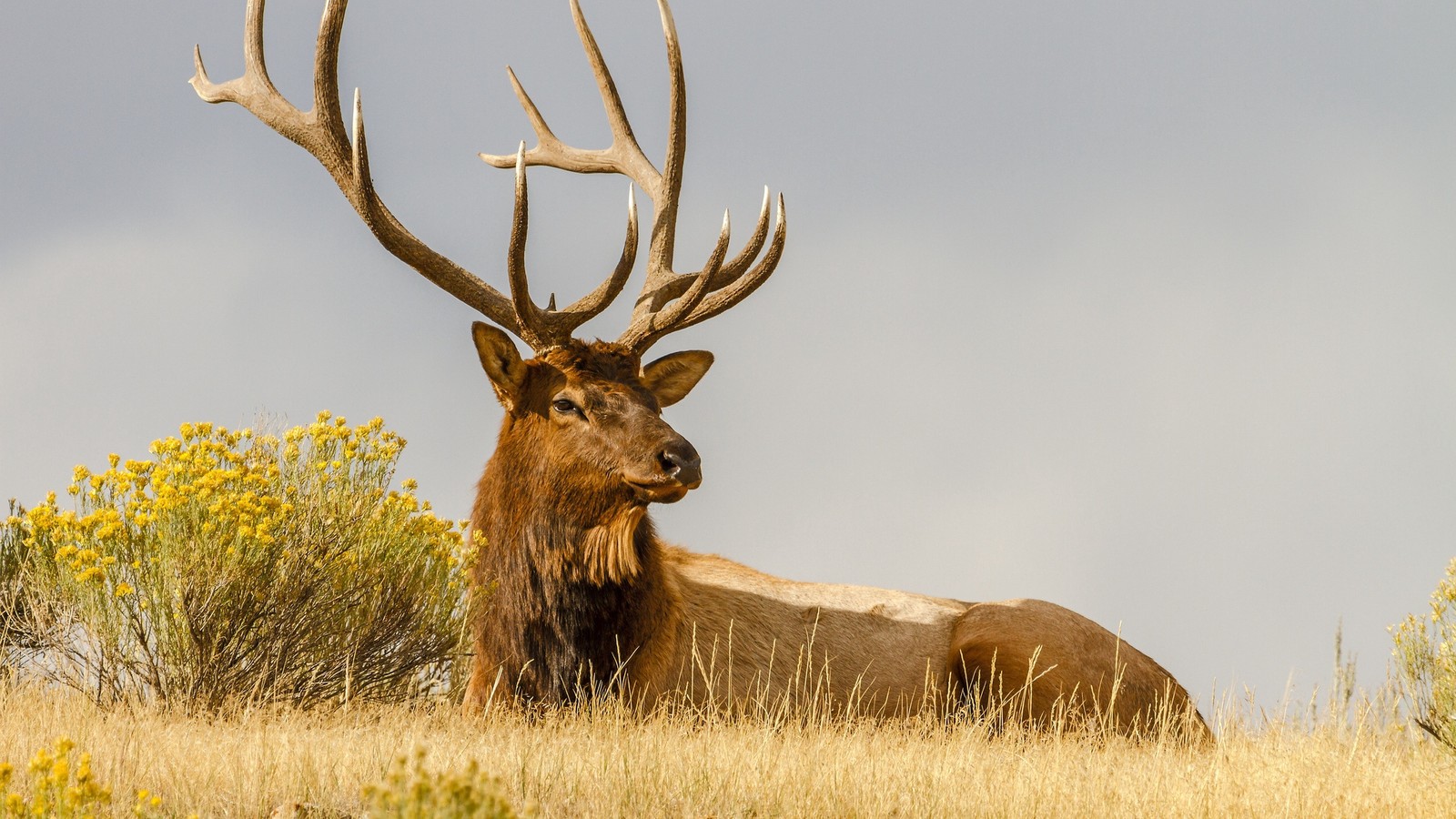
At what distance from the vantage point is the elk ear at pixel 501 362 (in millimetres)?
6570

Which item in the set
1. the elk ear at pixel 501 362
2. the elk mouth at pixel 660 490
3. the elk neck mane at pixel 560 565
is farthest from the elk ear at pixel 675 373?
the elk mouth at pixel 660 490

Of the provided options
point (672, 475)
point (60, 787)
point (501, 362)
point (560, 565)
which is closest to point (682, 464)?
point (672, 475)

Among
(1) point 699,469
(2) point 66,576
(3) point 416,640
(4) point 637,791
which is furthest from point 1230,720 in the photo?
(2) point 66,576

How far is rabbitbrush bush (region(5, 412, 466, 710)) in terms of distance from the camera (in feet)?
20.8

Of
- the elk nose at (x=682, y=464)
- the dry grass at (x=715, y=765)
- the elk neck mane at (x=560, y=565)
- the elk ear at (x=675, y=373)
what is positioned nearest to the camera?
the dry grass at (x=715, y=765)

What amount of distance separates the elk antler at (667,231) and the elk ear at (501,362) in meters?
0.38

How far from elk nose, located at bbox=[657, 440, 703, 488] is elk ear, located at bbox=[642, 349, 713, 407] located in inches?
46.5

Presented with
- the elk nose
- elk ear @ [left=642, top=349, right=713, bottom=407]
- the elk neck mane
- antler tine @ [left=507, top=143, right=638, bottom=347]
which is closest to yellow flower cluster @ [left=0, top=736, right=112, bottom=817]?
the elk nose

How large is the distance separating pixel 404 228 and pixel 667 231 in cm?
184

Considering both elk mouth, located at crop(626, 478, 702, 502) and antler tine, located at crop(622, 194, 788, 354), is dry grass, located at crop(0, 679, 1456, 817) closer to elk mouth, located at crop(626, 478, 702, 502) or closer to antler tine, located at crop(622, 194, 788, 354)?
elk mouth, located at crop(626, 478, 702, 502)

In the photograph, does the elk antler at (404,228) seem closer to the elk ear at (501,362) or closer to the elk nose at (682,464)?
the elk ear at (501,362)

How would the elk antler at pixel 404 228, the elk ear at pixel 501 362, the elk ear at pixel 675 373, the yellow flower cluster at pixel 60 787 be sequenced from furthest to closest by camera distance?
the elk ear at pixel 675 373
the elk antler at pixel 404 228
the elk ear at pixel 501 362
the yellow flower cluster at pixel 60 787

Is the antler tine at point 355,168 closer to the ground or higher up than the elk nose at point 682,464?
higher up

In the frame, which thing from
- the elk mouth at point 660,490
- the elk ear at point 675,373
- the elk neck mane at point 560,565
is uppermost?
the elk ear at point 675,373
